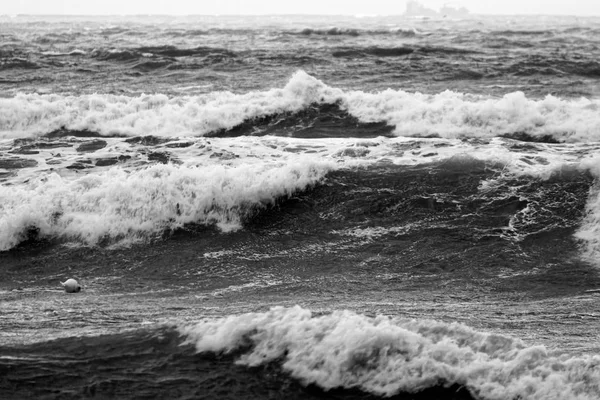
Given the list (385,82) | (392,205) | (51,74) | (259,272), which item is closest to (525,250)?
(392,205)

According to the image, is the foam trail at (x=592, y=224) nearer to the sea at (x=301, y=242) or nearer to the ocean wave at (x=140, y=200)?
the sea at (x=301, y=242)

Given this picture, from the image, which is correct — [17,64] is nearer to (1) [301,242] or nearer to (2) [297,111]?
(2) [297,111]

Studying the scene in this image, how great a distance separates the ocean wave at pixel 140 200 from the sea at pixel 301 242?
0.09 feet

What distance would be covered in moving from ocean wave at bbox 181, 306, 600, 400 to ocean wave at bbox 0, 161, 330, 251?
11.2 ft

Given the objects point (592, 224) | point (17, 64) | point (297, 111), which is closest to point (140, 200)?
point (592, 224)

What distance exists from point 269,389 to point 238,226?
162 inches

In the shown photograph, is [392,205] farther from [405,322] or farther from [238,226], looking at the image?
[405,322]

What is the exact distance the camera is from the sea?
15.8ft

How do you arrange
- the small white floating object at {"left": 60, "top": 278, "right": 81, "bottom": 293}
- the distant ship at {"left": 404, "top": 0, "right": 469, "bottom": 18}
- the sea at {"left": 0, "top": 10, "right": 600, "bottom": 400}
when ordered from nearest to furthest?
the sea at {"left": 0, "top": 10, "right": 600, "bottom": 400}, the small white floating object at {"left": 60, "top": 278, "right": 81, "bottom": 293}, the distant ship at {"left": 404, "top": 0, "right": 469, "bottom": 18}

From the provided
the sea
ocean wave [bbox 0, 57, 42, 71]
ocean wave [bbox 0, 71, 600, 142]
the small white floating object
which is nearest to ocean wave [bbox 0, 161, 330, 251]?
the sea

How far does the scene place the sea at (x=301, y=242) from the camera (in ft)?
15.8

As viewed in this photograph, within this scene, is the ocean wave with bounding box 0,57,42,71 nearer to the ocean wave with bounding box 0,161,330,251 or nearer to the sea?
the sea

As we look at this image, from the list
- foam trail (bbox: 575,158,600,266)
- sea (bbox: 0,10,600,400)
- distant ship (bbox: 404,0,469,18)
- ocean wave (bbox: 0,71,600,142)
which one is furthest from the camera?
distant ship (bbox: 404,0,469,18)

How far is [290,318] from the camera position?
5270mm
